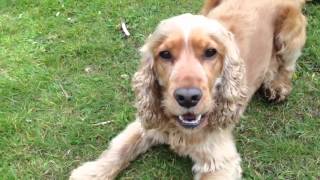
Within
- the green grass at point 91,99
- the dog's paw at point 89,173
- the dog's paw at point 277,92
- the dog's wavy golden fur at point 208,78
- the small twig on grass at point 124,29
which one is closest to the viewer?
the dog's wavy golden fur at point 208,78

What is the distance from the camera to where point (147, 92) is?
4270 mm

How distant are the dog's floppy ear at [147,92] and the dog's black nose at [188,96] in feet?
1.45

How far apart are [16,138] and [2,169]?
0.34 m

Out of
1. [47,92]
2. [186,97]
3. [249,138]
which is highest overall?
[186,97]

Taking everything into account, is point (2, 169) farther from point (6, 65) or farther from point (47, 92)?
point (6, 65)

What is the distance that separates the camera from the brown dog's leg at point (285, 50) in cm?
501

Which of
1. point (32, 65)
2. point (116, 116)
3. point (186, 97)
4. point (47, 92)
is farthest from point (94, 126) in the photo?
point (186, 97)

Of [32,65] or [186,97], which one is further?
[32,65]

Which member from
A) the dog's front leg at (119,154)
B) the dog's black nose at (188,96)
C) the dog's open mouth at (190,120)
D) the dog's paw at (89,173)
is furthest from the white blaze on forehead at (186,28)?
the dog's paw at (89,173)

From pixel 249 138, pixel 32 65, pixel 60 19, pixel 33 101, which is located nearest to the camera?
pixel 249 138

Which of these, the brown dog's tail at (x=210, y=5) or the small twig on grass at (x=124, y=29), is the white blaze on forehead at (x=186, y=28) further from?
the small twig on grass at (x=124, y=29)

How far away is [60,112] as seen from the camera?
16.9 feet

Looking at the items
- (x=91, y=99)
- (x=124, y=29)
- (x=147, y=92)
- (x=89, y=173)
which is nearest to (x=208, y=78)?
(x=147, y=92)

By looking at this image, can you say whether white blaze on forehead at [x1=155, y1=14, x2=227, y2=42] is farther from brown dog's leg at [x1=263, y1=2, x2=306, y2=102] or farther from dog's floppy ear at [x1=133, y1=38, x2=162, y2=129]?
brown dog's leg at [x1=263, y1=2, x2=306, y2=102]
